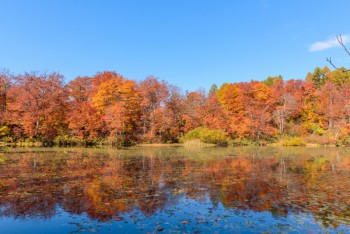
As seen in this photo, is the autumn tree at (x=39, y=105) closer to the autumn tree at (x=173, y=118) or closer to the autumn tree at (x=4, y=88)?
the autumn tree at (x=4, y=88)

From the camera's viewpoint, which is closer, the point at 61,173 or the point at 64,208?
the point at 64,208

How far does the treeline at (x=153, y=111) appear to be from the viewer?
119 feet

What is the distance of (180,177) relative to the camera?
41.3 ft

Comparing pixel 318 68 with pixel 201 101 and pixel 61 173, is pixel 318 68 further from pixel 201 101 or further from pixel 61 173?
pixel 61 173

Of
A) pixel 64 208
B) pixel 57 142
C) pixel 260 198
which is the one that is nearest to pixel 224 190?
pixel 260 198

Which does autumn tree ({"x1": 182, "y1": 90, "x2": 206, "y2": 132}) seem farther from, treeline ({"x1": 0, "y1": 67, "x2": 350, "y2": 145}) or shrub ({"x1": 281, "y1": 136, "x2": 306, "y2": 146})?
shrub ({"x1": 281, "y1": 136, "x2": 306, "y2": 146})

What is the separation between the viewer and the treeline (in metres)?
36.1

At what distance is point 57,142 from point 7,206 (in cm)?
3096

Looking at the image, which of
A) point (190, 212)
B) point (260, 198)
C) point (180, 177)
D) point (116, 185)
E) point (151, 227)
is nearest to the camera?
point (151, 227)

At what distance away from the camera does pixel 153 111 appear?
45438 mm

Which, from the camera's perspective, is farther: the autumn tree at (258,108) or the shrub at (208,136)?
the autumn tree at (258,108)

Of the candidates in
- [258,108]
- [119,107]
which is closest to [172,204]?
[119,107]

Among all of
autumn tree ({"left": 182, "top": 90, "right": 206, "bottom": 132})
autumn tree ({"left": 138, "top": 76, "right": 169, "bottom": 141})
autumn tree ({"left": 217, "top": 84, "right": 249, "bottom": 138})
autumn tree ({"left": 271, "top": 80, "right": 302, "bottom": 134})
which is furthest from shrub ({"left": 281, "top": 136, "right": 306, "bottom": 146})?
autumn tree ({"left": 138, "top": 76, "right": 169, "bottom": 141})

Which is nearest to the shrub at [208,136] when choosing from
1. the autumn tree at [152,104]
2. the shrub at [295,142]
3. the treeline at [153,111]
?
the treeline at [153,111]
